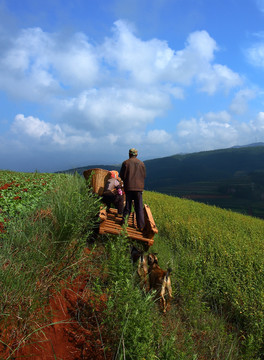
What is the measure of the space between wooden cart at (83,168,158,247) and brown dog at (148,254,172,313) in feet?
2.99

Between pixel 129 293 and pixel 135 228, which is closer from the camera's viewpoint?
pixel 129 293

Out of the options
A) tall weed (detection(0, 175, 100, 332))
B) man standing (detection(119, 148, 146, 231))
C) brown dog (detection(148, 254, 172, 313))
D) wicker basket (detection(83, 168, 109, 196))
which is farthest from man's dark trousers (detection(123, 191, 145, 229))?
tall weed (detection(0, 175, 100, 332))

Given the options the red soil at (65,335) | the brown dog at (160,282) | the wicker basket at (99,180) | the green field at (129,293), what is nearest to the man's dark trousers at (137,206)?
the green field at (129,293)

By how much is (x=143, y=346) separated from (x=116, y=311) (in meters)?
0.57

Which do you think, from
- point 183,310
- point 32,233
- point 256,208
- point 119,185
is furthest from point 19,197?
point 256,208

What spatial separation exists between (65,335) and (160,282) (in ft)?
5.65

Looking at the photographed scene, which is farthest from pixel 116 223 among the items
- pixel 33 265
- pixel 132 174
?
pixel 33 265

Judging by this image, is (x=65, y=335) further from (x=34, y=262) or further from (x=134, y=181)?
(x=134, y=181)

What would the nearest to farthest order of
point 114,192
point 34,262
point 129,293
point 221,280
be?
point 129,293
point 34,262
point 221,280
point 114,192

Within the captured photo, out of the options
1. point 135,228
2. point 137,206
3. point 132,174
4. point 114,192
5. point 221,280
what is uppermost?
point 132,174

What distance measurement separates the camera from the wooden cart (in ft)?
17.4

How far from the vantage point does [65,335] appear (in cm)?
283

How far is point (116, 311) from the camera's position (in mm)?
2771

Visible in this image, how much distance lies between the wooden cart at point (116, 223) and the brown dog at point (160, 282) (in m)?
0.91
